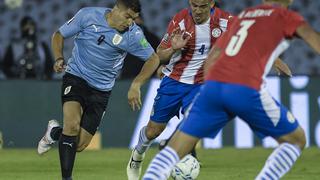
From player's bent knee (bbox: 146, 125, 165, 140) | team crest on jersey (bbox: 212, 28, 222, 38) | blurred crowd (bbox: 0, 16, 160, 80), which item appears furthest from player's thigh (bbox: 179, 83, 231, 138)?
blurred crowd (bbox: 0, 16, 160, 80)

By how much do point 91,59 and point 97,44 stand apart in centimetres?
18

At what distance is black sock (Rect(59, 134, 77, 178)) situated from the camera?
33.4 ft

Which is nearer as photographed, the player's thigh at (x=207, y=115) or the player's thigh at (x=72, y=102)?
the player's thigh at (x=207, y=115)

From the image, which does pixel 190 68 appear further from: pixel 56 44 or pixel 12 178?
pixel 12 178

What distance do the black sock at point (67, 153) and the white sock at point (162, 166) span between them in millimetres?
2549

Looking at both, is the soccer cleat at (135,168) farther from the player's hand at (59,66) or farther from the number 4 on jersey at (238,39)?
the number 4 on jersey at (238,39)

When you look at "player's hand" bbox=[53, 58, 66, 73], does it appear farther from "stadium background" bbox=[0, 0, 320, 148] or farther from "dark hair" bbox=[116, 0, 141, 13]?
"stadium background" bbox=[0, 0, 320, 148]

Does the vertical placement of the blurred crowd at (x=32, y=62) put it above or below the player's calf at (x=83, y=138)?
below

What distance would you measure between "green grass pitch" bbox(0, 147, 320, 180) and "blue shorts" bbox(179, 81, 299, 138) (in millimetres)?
3771

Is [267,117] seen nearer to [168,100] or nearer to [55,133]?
[168,100]

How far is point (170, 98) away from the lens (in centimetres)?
1097

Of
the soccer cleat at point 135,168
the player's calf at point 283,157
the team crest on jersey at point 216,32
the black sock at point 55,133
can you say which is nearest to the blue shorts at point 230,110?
the player's calf at point 283,157

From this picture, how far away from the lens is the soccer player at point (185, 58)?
10883 millimetres

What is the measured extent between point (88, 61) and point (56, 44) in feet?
1.32
